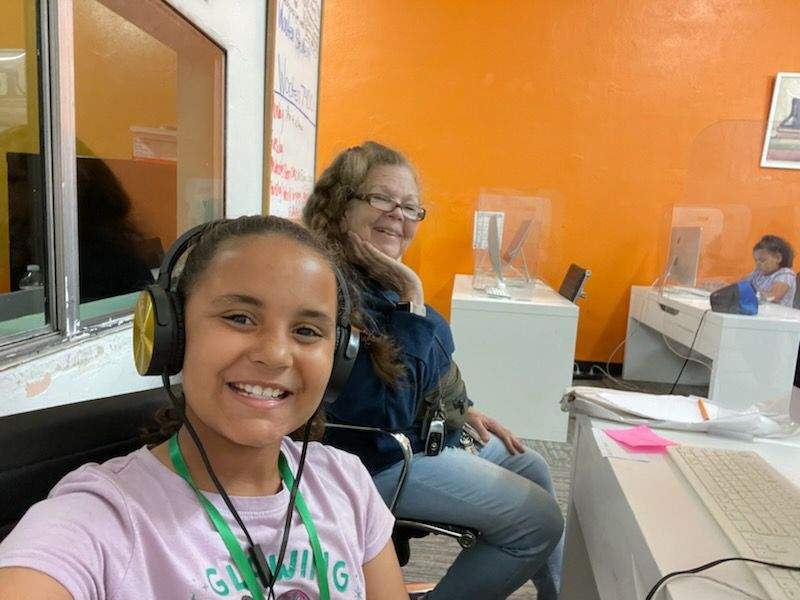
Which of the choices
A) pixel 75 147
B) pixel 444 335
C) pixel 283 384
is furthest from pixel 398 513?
pixel 75 147

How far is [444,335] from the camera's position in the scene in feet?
3.91

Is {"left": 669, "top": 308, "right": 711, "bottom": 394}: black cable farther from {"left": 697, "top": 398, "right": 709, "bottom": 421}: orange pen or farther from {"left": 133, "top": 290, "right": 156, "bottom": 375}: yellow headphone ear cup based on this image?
{"left": 133, "top": 290, "right": 156, "bottom": 375}: yellow headphone ear cup

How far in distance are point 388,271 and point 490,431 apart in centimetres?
50

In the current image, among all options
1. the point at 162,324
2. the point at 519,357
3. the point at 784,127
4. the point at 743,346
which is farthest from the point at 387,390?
the point at 784,127

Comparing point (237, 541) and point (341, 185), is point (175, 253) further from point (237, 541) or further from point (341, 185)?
point (341, 185)

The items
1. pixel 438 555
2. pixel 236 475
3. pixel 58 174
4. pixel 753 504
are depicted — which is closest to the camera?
pixel 236 475

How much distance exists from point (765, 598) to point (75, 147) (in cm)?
109

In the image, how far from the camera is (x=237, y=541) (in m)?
0.57

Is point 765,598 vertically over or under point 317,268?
under

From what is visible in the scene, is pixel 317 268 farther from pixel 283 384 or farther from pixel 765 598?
pixel 765 598

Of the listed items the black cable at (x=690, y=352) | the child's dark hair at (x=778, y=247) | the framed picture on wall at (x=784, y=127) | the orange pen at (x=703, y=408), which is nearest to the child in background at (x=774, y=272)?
the child's dark hair at (x=778, y=247)

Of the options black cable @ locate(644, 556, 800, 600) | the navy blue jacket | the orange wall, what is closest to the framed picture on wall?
the orange wall

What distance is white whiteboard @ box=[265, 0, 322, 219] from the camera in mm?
1685

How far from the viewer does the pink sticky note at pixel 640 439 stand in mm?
947
